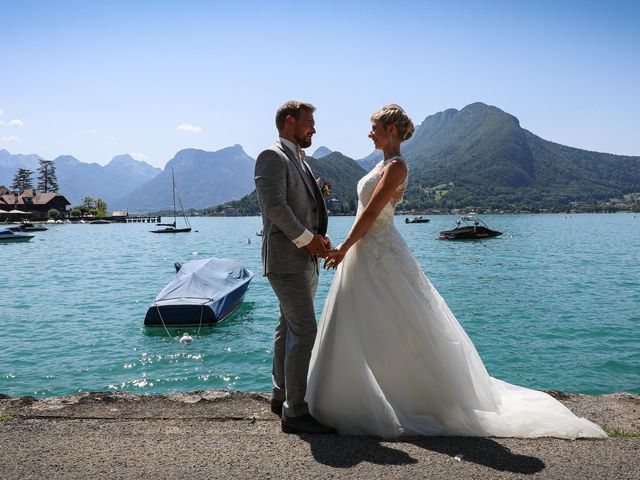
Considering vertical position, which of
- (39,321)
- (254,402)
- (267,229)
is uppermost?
(267,229)

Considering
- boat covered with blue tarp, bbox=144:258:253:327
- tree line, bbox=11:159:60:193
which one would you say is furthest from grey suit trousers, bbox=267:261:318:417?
tree line, bbox=11:159:60:193

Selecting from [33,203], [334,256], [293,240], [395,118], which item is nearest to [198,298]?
[334,256]

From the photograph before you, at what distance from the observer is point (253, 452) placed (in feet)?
12.6

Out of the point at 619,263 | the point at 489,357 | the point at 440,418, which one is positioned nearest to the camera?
the point at 440,418

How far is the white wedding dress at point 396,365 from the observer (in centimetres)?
428

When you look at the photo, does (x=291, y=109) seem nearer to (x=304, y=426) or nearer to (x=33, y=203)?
(x=304, y=426)

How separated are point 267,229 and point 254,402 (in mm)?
1966

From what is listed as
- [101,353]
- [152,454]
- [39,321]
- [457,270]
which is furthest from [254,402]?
[457,270]

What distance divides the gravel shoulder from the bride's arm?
1.64 meters

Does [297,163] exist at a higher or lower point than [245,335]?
higher

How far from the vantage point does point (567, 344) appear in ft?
52.1

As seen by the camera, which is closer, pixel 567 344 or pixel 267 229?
pixel 267 229

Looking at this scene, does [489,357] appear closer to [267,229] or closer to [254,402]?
[254,402]

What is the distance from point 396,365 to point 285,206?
171cm
